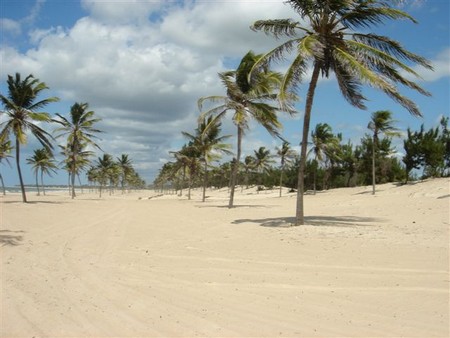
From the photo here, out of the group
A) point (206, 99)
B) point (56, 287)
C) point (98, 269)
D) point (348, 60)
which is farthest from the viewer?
point (206, 99)

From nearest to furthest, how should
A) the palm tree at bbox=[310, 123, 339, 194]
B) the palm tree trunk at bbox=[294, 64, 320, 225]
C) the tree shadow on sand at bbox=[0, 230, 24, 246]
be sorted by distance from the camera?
the tree shadow on sand at bbox=[0, 230, 24, 246] < the palm tree trunk at bbox=[294, 64, 320, 225] < the palm tree at bbox=[310, 123, 339, 194]

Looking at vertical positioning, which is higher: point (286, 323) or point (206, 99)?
point (206, 99)

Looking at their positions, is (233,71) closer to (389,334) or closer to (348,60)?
(348,60)

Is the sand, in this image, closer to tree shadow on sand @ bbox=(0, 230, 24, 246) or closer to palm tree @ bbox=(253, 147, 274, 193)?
tree shadow on sand @ bbox=(0, 230, 24, 246)

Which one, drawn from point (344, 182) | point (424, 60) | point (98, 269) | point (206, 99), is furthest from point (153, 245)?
point (344, 182)

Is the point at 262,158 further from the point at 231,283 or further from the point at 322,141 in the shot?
the point at 231,283

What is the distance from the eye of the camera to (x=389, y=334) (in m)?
4.40

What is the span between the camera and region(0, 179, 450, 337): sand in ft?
15.4

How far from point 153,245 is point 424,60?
32.7 ft

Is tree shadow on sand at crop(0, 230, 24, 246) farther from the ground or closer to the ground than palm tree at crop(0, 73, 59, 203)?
closer to the ground

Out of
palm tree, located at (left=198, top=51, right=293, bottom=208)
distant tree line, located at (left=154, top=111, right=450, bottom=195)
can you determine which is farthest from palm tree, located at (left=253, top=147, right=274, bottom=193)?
palm tree, located at (left=198, top=51, right=293, bottom=208)

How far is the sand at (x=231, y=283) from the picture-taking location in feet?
15.4

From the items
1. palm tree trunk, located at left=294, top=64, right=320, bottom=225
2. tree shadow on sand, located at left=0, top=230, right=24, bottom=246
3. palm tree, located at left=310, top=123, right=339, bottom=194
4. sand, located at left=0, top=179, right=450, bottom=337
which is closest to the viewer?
sand, located at left=0, top=179, right=450, bottom=337

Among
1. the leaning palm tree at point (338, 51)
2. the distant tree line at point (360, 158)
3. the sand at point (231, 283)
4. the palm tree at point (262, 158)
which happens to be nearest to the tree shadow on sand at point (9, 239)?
the sand at point (231, 283)
